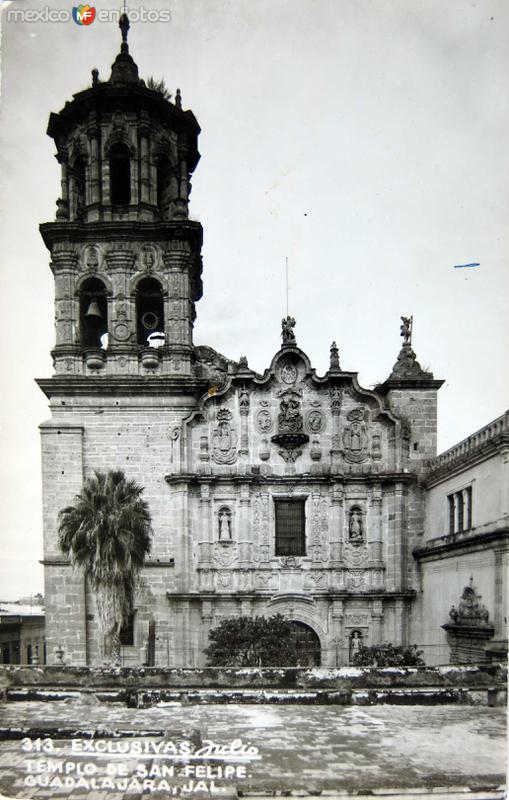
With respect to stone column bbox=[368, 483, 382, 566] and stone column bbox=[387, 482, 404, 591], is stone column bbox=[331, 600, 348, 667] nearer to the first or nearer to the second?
stone column bbox=[387, 482, 404, 591]

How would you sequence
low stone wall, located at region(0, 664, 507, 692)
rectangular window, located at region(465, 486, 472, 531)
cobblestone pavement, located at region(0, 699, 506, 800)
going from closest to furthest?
1. cobblestone pavement, located at region(0, 699, 506, 800)
2. low stone wall, located at region(0, 664, 507, 692)
3. rectangular window, located at region(465, 486, 472, 531)

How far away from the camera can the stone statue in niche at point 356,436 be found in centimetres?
2667

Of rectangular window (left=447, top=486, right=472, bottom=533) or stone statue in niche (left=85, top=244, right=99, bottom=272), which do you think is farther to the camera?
stone statue in niche (left=85, top=244, right=99, bottom=272)

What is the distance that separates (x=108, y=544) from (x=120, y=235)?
13.3 metres

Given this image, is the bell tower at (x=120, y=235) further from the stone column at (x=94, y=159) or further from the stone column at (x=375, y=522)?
the stone column at (x=375, y=522)

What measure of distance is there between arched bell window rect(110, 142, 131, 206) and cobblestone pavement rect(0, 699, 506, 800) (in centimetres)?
2103

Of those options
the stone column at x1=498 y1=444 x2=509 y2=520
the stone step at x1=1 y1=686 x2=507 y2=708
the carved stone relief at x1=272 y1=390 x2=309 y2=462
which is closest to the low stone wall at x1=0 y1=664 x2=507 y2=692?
the stone step at x1=1 y1=686 x2=507 y2=708

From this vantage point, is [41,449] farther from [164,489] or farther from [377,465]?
[377,465]

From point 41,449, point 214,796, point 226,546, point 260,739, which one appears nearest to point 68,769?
point 214,796

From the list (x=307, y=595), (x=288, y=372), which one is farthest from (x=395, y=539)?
(x=288, y=372)

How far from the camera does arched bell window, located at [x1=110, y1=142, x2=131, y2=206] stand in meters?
28.2

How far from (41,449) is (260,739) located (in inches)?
656

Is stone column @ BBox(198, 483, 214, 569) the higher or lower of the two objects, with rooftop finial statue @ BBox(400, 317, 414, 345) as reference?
lower

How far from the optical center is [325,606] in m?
25.5
